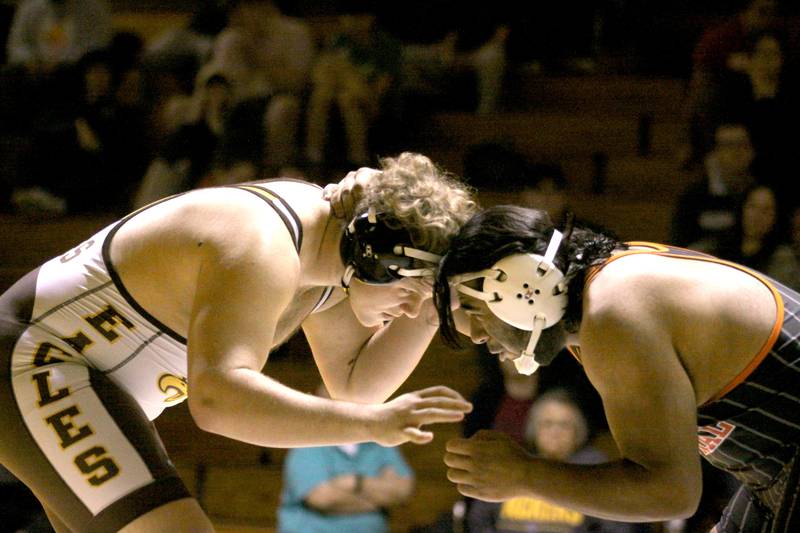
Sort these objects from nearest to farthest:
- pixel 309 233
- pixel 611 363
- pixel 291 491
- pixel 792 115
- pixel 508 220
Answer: pixel 611 363 < pixel 508 220 < pixel 309 233 < pixel 291 491 < pixel 792 115

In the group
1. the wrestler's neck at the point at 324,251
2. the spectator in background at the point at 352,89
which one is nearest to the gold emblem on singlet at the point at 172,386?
the wrestler's neck at the point at 324,251

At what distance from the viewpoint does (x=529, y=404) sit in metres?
5.16

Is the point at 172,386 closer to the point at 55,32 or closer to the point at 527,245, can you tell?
the point at 527,245

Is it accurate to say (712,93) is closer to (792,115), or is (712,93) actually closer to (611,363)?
(792,115)

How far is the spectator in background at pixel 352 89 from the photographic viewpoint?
6.82 meters

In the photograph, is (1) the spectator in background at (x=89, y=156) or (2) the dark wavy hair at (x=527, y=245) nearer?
(2) the dark wavy hair at (x=527, y=245)

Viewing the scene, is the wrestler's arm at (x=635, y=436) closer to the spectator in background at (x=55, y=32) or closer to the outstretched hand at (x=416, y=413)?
the outstretched hand at (x=416, y=413)

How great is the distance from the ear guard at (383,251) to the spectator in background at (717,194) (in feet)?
9.35

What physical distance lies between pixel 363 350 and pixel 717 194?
283 cm

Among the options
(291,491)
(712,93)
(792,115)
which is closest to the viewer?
(291,491)

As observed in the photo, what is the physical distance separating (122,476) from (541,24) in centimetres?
566

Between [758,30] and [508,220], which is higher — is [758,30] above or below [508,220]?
below

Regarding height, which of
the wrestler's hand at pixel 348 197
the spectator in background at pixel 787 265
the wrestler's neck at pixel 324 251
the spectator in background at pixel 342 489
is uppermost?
the wrestler's hand at pixel 348 197

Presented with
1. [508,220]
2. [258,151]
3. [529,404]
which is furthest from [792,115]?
[508,220]
